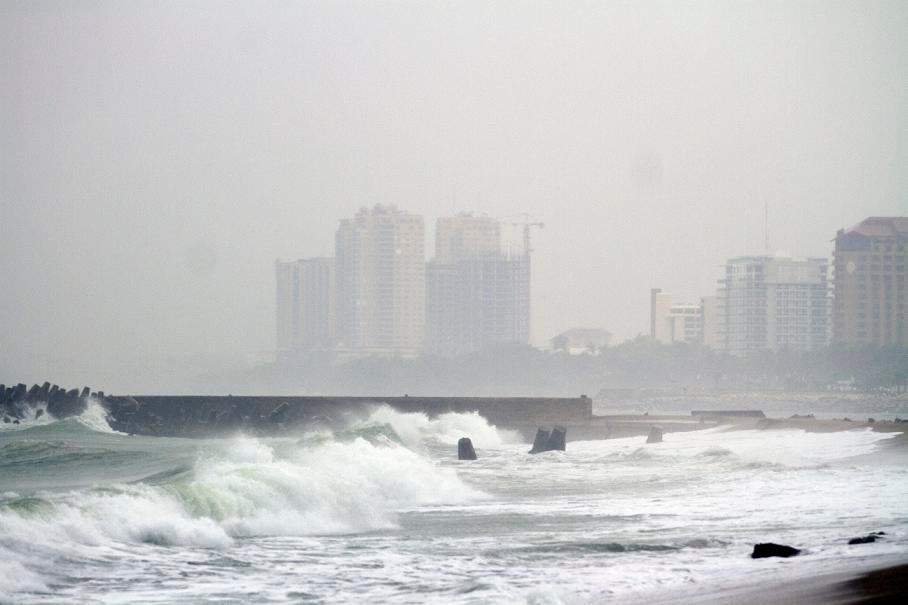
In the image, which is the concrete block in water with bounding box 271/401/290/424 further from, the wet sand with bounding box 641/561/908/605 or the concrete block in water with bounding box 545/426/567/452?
the wet sand with bounding box 641/561/908/605

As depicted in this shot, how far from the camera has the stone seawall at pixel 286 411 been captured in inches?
2105

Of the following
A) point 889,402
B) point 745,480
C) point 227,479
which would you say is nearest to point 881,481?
point 745,480

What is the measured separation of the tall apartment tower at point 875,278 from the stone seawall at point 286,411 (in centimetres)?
12273

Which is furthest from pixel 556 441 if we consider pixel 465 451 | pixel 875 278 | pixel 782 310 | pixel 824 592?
pixel 782 310

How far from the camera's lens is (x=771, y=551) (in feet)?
49.9

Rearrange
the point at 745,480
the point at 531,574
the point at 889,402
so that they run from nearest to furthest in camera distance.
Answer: the point at 531,574
the point at 745,480
the point at 889,402

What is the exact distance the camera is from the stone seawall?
53469 millimetres

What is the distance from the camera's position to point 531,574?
14484 millimetres

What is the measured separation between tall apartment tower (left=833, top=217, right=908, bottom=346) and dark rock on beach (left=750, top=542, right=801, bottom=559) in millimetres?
159886

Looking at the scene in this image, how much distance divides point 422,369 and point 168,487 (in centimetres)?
17456

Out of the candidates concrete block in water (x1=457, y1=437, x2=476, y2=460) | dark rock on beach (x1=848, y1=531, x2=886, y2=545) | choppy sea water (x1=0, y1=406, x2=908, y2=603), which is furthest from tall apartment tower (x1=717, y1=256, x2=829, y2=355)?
dark rock on beach (x1=848, y1=531, x2=886, y2=545)

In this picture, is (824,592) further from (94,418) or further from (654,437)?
(94,418)

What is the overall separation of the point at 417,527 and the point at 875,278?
6270 inches

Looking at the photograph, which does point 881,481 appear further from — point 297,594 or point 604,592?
point 297,594
